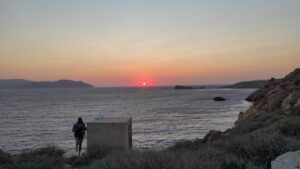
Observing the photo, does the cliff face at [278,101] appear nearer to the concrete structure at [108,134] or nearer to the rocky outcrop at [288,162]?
the concrete structure at [108,134]

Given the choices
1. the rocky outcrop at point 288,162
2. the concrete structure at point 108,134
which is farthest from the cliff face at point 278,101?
the rocky outcrop at point 288,162

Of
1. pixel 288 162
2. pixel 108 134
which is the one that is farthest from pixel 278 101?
pixel 288 162

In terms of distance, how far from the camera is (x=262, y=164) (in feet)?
23.2

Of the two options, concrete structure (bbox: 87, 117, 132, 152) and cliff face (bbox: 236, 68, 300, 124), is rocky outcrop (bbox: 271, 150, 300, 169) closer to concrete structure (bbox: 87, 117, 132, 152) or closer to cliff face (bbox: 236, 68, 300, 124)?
concrete structure (bbox: 87, 117, 132, 152)

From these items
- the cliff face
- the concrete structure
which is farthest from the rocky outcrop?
the cliff face

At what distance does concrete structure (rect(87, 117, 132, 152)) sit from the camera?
43.6 feet

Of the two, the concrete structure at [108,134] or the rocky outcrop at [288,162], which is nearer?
the rocky outcrop at [288,162]

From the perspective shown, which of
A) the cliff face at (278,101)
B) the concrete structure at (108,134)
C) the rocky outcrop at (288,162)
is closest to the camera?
the rocky outcrop at (288,162)

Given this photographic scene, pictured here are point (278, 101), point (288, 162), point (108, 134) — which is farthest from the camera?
point (278, 101)

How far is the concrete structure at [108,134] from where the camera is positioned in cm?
1328

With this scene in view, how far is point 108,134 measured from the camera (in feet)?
43.9

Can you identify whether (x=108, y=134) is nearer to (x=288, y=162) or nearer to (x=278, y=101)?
(x=288, y=162)

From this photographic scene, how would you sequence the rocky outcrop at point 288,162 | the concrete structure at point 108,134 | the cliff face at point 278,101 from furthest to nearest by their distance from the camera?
the cliff face at point 278,101
the concrete structure at point 108,134
the rocky outcrop at point 288,162

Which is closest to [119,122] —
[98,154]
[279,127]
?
[98,154]
